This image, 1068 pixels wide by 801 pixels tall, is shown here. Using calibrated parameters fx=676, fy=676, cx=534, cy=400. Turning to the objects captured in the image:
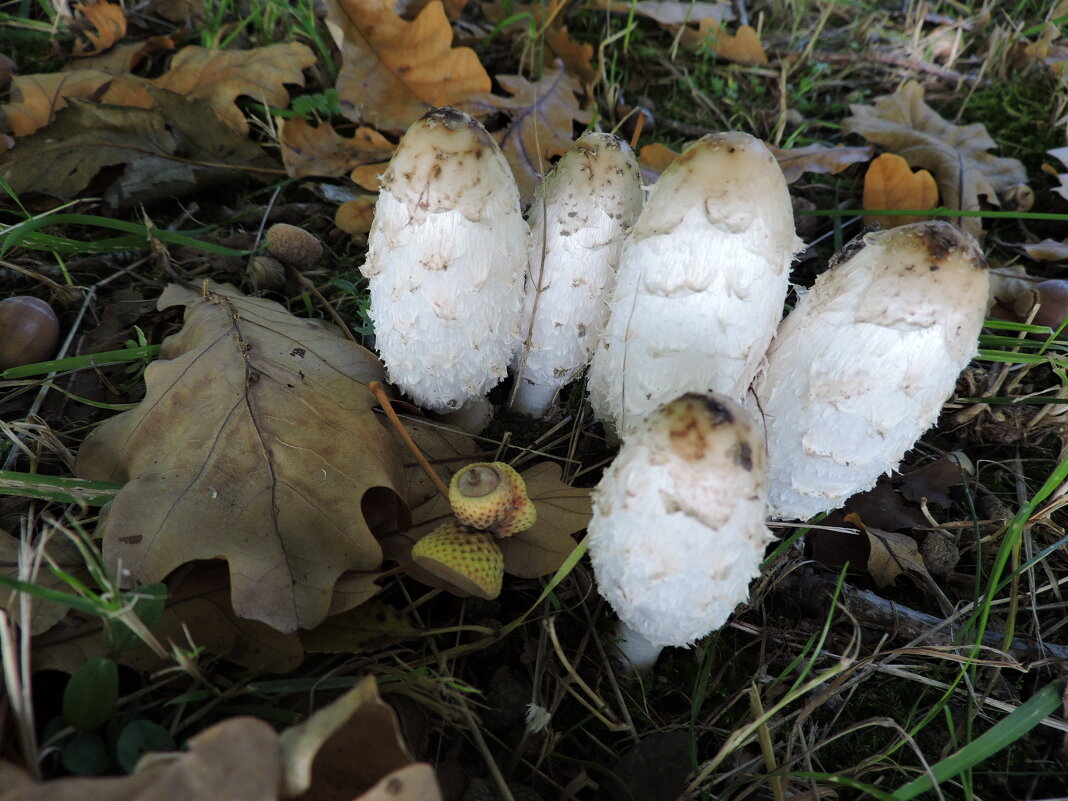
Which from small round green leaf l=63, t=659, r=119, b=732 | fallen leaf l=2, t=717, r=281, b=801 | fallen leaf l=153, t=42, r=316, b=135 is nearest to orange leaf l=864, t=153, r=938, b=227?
fallen leaf l=153, t=42, r=316, b=135

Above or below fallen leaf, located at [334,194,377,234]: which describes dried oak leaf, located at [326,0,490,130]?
above

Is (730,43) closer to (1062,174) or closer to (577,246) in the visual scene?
(1062,174)

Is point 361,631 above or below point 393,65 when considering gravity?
below

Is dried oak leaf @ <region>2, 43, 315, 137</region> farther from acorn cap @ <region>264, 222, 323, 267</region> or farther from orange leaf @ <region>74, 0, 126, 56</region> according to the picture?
acorn cap @ <region>264, 222, 323, 267</region>

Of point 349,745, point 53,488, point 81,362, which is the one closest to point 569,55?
point 81,362

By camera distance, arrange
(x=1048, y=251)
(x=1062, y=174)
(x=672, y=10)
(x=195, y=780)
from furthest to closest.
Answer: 1. (x=672, y=10)
2. (x=1062, y=174)
3. (x=1048, y=251)
4. (x=195, y=780)

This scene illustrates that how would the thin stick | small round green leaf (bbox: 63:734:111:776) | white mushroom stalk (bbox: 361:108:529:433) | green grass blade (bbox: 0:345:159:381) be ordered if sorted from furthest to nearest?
green grass blade (bbox: 0:345:159:381) → the thin stick → white mushroom stalk (bbox: 361:108:529:433) → small round green leaf (bbox: 63:734:111:776)
